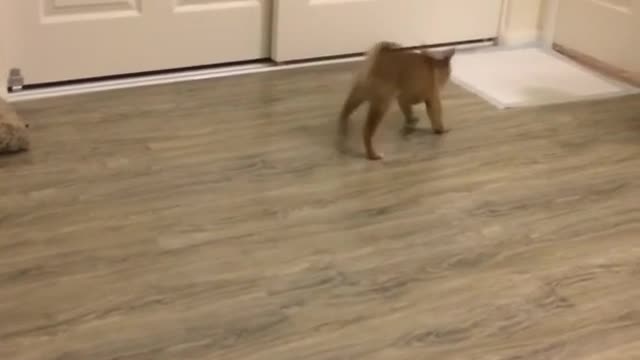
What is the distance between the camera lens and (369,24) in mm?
3342

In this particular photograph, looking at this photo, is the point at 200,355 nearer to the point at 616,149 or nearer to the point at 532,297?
the point at 532,297

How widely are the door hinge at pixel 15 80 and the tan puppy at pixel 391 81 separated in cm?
93

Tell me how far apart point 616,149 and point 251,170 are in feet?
3.37

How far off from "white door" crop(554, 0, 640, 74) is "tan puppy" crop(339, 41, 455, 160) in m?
0.90

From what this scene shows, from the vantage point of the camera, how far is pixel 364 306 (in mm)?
2006

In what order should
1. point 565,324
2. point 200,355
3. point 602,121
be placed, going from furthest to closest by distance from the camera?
point 602,121, point 565,324, point 200,355

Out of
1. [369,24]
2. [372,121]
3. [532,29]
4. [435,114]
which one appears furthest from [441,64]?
[532,29]

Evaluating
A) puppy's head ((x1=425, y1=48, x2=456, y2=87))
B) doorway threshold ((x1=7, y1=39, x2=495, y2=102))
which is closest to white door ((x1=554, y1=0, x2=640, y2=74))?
doorway threshold ((x1=7, y1=39, x2=495, y2=102))

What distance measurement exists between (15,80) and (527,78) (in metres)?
1.58

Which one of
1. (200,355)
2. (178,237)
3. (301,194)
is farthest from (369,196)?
(200,355)

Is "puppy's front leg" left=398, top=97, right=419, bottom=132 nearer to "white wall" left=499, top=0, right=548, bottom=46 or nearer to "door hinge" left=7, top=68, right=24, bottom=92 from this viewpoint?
"white wall" left=499, top=0, right=548, bottom=46

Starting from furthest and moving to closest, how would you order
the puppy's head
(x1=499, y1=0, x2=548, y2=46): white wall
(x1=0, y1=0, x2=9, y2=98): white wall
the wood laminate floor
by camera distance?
(x1=499, y1=0, x2=548, y2=46): white wall, (x1=0, y1=0, x2=9, y2=98): white wall, the puppy's head, the wood laminate floor

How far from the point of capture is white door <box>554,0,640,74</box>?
11.0ft

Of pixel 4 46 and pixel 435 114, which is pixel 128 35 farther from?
pixel 435 114
